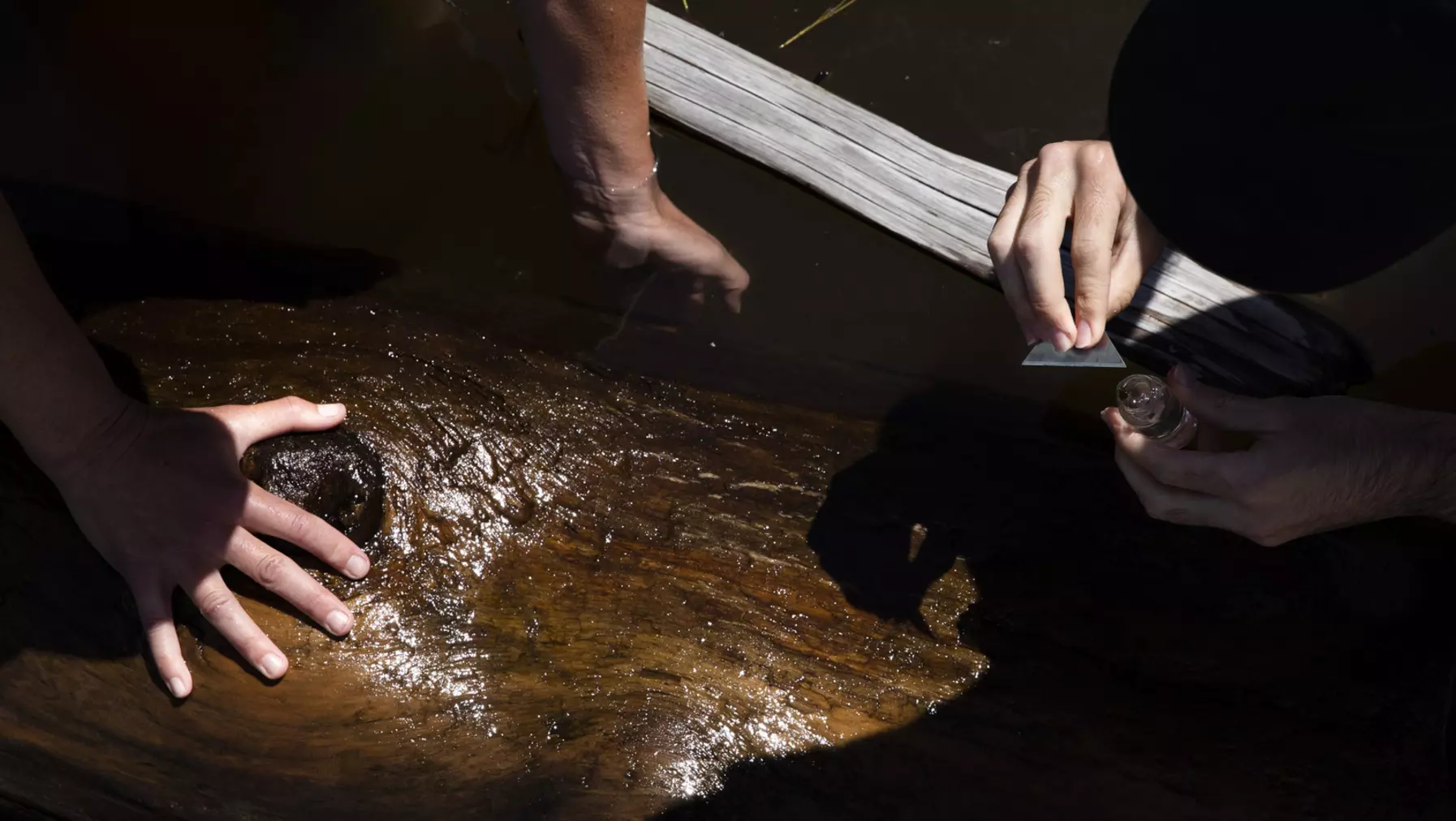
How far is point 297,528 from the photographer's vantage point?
1.93 m

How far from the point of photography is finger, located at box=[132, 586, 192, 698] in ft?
6.14

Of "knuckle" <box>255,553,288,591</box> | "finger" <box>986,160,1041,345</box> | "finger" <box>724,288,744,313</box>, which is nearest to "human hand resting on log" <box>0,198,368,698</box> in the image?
"knuckle" <box>255,553,288,591</box>

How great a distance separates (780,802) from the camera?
178 cm

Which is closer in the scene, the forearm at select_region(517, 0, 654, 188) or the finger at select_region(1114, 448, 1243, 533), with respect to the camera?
the finger at select_region(1114, 448, 1243, 533)

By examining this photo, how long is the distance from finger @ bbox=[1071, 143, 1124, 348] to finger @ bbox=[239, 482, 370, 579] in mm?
1600

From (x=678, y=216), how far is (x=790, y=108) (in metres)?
0.50

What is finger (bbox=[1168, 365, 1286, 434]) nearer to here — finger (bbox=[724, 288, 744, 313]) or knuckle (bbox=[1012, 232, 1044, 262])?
knuckle (bbox=[1012, 232, 1044, 262])

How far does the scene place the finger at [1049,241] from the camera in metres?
1.87

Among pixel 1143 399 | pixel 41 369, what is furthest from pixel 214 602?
pixel 1143 399

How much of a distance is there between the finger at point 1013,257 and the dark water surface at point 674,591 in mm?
415

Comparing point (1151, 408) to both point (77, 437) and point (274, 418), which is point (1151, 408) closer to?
point (274, 418)

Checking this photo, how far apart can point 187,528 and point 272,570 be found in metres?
0.19

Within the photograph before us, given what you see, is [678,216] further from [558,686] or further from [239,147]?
[558,686]

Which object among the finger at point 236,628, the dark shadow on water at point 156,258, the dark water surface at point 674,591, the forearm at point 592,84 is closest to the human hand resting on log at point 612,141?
the forearm at point 592,84
